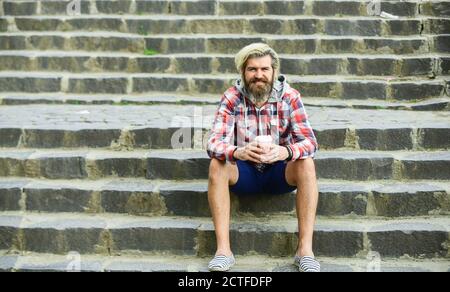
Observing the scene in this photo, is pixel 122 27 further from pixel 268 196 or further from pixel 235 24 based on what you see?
pixel 268 196

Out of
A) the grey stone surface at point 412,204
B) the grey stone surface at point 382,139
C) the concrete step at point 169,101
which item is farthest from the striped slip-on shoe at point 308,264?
the concrete step at point 169,101

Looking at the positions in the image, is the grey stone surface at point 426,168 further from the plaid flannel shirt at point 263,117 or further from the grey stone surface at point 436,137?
the plaid flannel shirt at point 263,117

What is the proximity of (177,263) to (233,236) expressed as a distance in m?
0.40

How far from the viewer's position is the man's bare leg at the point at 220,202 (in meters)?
3.21

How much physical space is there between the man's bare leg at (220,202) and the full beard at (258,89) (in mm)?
493

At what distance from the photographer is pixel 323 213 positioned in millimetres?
3656

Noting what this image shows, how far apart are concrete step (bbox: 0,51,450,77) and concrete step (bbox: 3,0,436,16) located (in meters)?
0.89

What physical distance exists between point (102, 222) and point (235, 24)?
3.40m

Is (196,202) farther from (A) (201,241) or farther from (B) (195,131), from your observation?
(B) (195,131)

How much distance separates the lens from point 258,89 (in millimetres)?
3346

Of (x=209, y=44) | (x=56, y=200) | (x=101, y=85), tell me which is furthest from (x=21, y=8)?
(x=56, y=200)

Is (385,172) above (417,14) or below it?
below

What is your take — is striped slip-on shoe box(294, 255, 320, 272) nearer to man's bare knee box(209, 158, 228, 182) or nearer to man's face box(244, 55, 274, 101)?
man's bare knee box(209, 158, 228, 182)
